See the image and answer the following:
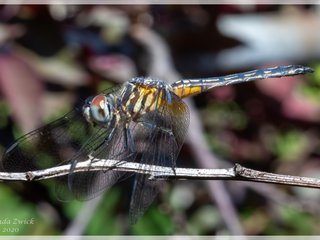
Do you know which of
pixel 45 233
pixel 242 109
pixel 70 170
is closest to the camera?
pixel 70 170

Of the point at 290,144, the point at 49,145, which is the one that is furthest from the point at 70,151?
the point at 290,144

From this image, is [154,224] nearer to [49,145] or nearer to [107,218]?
[107,218]

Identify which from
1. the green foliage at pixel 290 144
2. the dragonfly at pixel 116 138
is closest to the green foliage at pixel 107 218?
the dragonfly at pixel 116 138

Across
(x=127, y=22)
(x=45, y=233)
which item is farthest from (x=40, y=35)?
(x=45, y=233)

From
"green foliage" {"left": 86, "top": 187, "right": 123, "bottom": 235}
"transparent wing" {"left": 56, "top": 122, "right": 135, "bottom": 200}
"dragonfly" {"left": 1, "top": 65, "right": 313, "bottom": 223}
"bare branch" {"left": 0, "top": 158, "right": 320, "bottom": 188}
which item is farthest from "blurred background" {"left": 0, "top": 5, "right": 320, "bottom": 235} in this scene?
"bare branch" {"left": 0, "top": 158, "right": 320, "bottom": 188}

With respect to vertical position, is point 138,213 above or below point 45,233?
above

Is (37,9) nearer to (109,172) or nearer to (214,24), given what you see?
(214,24)
